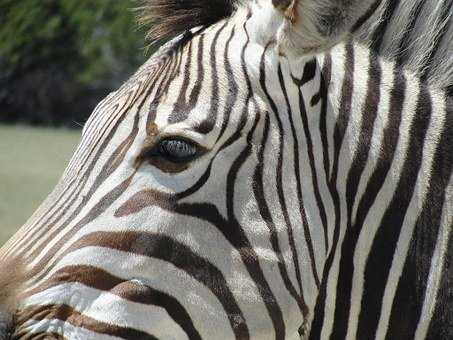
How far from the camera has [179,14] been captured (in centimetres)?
297

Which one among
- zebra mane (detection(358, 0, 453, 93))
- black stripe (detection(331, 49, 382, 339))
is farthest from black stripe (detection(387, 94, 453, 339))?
zebra mane (detection(358, 0, 453, 93))

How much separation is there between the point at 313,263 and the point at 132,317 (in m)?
0.57

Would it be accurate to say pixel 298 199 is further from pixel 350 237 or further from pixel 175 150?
pixel 175 150

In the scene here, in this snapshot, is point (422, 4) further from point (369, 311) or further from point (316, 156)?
point (369, 311)

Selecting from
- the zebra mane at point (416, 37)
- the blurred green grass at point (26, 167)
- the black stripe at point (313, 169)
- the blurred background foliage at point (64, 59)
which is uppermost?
the zebra mane at point (416, 37)

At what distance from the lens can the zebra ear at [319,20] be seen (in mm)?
2496

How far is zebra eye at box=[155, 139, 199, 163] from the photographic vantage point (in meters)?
2.49

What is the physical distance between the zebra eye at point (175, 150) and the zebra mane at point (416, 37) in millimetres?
738

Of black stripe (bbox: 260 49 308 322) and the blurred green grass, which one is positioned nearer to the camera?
black stripe (bbox: 260 49 308 322)

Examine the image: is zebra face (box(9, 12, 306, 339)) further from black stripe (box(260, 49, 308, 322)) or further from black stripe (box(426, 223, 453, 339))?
black stripe (box(426, 223, 453, 339))

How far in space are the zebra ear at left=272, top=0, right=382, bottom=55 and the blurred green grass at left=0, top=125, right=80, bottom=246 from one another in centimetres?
857

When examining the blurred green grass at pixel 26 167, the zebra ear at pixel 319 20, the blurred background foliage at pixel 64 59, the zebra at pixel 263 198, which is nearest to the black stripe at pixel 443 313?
the zebra at pixel 263 198

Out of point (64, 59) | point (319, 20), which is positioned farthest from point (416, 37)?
point (64, 59)

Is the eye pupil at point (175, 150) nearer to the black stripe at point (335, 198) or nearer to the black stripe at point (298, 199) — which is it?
the black stripe at point (298, 199)
